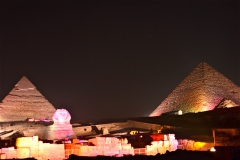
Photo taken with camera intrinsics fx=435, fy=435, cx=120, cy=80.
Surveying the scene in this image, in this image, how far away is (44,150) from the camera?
16.1 meters

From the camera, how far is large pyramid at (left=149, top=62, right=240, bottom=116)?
37.5 metres

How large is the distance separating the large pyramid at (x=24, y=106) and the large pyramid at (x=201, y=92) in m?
11.1

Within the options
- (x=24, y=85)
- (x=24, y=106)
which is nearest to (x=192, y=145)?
(x=24, y=106)

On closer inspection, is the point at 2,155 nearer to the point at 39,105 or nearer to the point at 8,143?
the point at 8,143

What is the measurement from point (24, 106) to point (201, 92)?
15.1 m

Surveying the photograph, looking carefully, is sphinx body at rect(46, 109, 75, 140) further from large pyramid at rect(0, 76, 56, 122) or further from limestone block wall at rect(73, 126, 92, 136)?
large pyramid at rect(0, 76, 56, 122)

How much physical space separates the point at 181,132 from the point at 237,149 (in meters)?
9.34

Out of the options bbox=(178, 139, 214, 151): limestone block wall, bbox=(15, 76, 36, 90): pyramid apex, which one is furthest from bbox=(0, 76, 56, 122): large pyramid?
bbox=(178, 139, 214, 151): limestone block wall

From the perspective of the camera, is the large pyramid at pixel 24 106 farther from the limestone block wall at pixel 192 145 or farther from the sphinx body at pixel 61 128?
the limestone block wall at pixel 192 145

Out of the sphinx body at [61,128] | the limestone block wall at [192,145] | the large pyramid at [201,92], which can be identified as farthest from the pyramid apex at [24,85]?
the limestone block wall at [192,145]

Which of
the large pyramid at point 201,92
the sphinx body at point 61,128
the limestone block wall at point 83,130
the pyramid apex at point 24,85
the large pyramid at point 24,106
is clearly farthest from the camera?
the large pyramid at point 201,92

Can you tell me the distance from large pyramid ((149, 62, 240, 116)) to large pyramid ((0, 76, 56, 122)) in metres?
11.1

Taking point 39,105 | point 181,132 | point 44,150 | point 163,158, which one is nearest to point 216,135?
point 181,132

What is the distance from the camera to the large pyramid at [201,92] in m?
37.5
